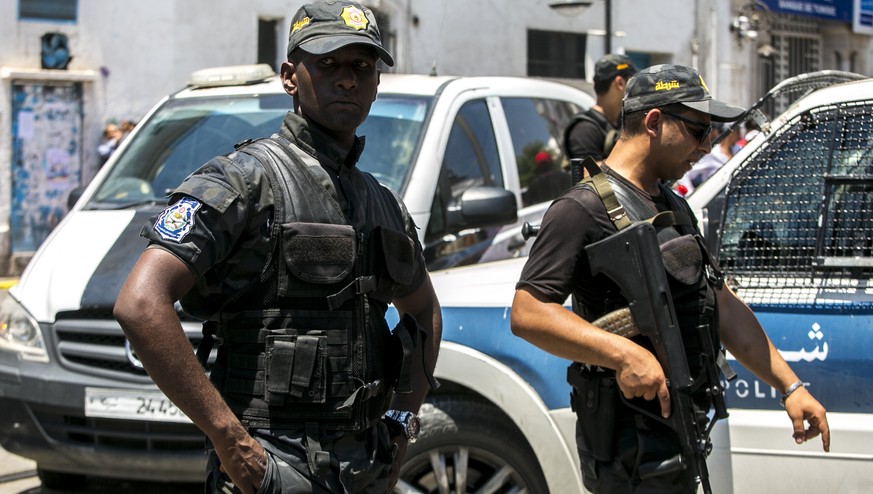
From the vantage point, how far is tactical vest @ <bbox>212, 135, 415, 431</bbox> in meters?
2.46

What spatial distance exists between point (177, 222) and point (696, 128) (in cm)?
149

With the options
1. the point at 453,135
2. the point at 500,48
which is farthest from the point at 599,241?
the point at 500,48

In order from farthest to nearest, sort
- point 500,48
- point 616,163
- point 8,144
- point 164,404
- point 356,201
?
point 500,48, point 8,144, point 164,404, point 616,163, point 356,201

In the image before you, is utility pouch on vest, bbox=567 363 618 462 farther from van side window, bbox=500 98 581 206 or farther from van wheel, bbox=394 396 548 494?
van side window, bbox=500 98 581 206

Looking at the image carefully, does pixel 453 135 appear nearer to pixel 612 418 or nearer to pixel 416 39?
pixel 612 418

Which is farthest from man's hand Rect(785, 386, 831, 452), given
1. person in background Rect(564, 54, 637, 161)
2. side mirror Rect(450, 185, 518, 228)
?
person in background Rect(564, 54, 637, 161)

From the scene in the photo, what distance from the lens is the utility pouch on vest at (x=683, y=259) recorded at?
3.02 m

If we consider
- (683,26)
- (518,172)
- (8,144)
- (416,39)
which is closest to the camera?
(518,172)

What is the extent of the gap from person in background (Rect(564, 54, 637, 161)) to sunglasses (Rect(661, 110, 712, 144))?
282 centimetres

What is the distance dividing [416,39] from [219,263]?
1441 centimetres

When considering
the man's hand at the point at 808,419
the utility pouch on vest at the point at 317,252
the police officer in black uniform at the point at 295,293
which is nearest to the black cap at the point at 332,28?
the police officer in black uniform at the point at 295,293

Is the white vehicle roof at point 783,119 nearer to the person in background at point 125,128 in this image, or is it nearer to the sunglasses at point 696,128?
the sunglasses at point 696,128

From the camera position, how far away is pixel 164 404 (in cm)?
474

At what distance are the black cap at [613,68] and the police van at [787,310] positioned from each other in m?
2.22
